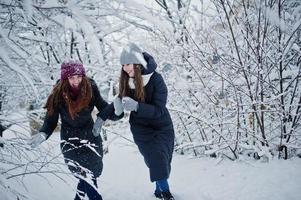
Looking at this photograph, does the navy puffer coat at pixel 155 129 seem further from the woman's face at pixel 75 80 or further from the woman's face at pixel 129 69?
the woman's face at pixel 75 80

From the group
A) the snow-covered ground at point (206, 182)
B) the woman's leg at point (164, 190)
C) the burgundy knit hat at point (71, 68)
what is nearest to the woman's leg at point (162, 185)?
the woman's leg at point (164, 190)

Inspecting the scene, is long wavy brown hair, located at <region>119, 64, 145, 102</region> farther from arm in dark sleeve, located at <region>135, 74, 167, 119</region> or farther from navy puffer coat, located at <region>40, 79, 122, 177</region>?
navy puffer coat, located at <region>40, 79, 122, 177</region>

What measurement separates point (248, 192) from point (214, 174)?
81 centimetres

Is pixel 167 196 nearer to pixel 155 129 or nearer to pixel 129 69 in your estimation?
pixel 155 129

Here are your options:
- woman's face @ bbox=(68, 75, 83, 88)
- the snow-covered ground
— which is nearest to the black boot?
the snow-covered ground

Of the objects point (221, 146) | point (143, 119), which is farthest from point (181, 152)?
point (143, 119)

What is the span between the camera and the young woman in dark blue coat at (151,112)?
3246mm

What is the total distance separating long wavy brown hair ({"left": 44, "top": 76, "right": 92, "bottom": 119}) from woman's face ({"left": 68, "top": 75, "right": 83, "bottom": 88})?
0.03 meters

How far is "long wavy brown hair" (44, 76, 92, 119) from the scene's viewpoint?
10.7ft

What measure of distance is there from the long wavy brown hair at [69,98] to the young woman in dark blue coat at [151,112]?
0.33 metres

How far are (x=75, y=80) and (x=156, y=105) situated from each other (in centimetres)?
91

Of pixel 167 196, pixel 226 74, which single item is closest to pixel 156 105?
pixel 167 196

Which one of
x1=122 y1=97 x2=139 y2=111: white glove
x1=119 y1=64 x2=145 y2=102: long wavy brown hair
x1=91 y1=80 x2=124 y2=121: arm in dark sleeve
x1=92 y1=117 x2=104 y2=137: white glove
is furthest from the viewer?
x1=91 y1=80 x2=124 y2=121: arm in dark sleeve

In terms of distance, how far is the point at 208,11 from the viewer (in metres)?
5.26
